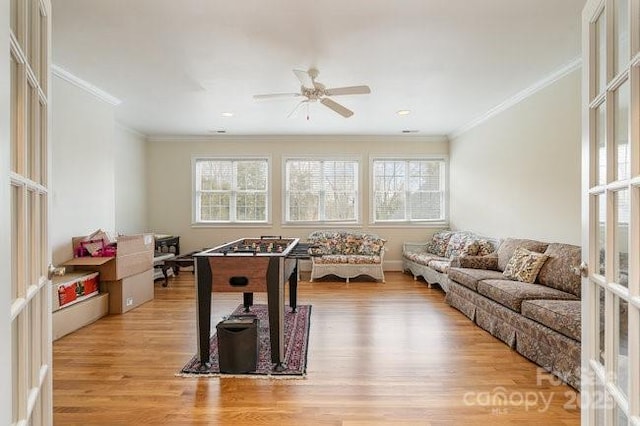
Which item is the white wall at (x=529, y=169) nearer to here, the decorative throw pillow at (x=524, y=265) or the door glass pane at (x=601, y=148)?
the decorative throw pillow at (x=524, y=265)

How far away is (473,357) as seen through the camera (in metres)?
2.95

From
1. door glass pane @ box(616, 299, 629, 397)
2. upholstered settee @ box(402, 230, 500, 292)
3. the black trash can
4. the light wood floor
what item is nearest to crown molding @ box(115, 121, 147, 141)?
the light wood floor

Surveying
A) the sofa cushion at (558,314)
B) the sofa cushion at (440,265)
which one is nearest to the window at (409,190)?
the sofa cushion at (440,265)

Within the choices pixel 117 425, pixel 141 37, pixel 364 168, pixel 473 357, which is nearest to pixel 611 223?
pixel 473 357

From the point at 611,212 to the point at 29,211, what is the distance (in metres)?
1.91

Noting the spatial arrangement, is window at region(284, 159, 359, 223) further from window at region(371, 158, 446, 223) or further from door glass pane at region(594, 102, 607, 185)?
door glass pane at region(594, 102, 607, 185)

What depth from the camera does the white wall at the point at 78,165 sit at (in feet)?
12.5

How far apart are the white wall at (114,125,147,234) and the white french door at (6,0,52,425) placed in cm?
502

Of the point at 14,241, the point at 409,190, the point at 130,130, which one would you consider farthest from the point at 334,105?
the point at 130,130

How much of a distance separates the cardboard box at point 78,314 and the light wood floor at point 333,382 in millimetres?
98

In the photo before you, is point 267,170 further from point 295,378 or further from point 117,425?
point 117,425

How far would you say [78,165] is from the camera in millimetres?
4137

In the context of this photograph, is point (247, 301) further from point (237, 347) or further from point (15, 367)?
point (15, 367)

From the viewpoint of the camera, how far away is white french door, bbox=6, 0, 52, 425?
1012 mm
